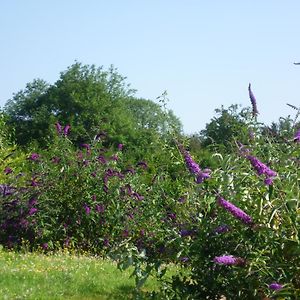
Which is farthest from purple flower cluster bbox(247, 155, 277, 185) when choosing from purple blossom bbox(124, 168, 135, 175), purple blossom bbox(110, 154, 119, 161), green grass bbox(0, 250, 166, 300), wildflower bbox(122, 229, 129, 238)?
purple blossom bbox(110, 154, 119, 161)

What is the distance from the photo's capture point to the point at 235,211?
4207 mm

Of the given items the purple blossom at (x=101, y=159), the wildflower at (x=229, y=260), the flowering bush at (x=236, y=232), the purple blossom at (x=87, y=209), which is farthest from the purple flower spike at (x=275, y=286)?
the purple blossom at (x=101, y=159)

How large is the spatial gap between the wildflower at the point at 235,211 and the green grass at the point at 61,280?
319 cm

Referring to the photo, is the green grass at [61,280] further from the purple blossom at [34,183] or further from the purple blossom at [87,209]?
the purple blossom at [34,183]

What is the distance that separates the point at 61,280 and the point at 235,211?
4.43 meters

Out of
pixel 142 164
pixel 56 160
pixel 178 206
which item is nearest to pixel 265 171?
pixel 178 206

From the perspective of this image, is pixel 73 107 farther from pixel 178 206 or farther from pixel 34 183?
pixel 178 206

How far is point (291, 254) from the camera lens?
4.42 metres

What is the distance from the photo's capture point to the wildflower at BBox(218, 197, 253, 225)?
4.14 m

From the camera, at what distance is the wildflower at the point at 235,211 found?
4.14 metres

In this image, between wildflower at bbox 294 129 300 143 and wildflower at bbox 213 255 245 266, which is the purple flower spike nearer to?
wildflower at bbox 213 255 245 266

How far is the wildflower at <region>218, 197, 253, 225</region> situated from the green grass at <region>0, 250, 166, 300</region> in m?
3.19

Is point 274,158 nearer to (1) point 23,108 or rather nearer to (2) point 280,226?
(2) point 280,226

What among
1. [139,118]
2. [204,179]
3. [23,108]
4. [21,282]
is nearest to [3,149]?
[21,282]
